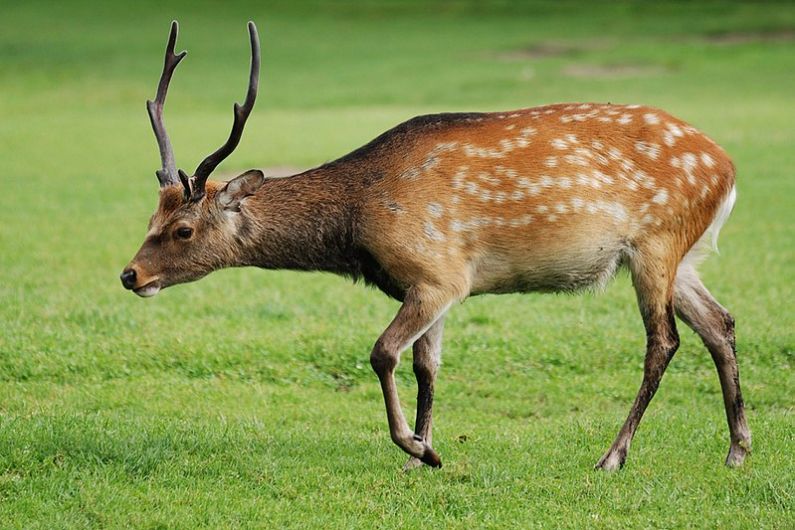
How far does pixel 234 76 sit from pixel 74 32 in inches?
460

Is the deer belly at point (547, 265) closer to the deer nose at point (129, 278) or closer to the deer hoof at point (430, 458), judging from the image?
the deer hoof at point (430, 458)

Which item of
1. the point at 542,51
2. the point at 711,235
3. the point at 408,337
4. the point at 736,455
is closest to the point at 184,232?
the point at 408,337

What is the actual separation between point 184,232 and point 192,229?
0.05m

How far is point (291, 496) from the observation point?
5852mm

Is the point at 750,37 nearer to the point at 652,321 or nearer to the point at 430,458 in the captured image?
the point at 652,321

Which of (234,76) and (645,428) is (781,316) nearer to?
(645,428)

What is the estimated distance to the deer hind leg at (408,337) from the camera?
6152mm

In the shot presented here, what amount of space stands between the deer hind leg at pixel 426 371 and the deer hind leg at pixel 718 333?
135cm

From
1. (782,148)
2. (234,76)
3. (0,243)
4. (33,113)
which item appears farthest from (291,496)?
(234,76)

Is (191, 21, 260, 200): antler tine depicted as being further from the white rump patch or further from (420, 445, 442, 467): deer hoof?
the white rump patch

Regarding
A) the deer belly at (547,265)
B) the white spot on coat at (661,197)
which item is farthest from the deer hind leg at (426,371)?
the white spot on coat at (661,197)

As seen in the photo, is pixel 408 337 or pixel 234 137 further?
pixel 234 137

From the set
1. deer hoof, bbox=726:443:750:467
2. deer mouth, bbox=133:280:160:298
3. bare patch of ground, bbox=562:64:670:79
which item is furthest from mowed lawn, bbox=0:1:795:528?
bare patch of ground, bbox=562:64:670:79

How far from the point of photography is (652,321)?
648cm
